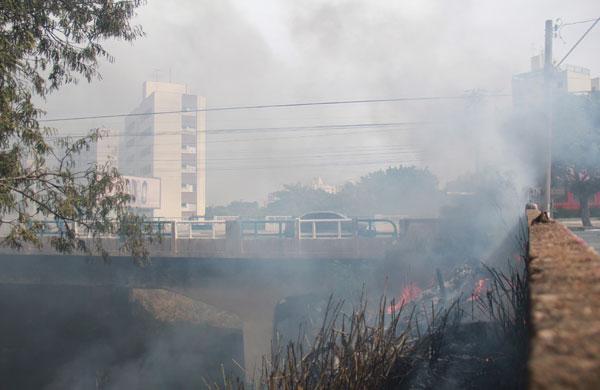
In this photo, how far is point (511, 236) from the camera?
25.2 ft

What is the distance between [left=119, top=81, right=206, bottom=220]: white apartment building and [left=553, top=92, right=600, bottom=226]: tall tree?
144 feet

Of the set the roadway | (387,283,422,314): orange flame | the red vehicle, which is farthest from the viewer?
the red vehicle

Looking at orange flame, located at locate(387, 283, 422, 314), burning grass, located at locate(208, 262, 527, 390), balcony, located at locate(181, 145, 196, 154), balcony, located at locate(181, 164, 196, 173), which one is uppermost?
balcony, located at locate(181, 145, 196, 154)

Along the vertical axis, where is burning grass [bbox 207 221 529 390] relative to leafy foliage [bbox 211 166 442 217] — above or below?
below

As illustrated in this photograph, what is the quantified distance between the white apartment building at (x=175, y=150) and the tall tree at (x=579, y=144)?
144 ft

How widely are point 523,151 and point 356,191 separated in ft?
94.3

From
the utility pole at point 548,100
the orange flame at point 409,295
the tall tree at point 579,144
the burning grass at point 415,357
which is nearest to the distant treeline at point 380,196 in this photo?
the tall tree at point 579,144

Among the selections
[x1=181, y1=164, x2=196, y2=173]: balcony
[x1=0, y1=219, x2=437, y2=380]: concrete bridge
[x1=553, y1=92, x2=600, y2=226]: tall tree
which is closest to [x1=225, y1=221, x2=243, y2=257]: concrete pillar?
[x1=0, y1=219, x2=437, y2=380]: concrete bridge

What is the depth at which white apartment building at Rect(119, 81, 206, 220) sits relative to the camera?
58281mm

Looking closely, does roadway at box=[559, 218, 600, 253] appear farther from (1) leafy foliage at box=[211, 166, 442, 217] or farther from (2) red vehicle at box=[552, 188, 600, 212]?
(1) leafy foliage at box=[211, 166, 442, 217]

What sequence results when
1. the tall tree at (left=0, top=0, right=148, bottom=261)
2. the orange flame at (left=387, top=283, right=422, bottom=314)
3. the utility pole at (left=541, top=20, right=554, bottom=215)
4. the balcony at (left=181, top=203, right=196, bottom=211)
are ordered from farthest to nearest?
the balcony at (left=181, top=203, right=196, bottom=211), the utility pole at (left=541, top=20, right=554, bottom=215), the orange flame at (left=387, top=283, right=422, bottom=314), the tall tree at (left=0, top=0, right=148, bottom=261)

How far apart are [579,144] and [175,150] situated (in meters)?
48.2

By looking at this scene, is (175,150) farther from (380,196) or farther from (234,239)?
(234,239)

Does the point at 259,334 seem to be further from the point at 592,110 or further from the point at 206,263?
the point at 592,110
